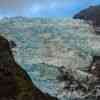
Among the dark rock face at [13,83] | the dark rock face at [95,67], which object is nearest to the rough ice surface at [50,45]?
the dark rock face at [95,67]

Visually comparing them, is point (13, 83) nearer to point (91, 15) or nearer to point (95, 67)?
point (95, 67)

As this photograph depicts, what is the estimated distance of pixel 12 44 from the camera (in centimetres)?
607

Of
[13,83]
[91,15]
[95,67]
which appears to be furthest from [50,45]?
[13,83]

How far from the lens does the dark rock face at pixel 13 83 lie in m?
4.76

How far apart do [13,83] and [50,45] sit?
5.90 ft

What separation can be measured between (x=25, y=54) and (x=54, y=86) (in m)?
0.74

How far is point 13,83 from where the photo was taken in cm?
489

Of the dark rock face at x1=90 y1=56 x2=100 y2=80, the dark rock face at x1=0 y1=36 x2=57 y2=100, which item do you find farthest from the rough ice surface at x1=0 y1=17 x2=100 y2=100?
the dark rock face at x1=0 y1=36 x2=57 y2=100

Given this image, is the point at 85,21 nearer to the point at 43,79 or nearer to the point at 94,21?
the point at 94,21

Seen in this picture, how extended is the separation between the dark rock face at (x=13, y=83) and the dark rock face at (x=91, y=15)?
5.44 ft

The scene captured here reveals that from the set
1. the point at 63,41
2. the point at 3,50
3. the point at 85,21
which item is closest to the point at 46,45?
the point at 63,41

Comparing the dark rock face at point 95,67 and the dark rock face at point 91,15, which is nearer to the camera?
the dark rock face at point 95,67

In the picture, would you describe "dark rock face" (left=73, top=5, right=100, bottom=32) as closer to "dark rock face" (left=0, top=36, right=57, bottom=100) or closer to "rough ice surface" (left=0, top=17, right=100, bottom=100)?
"rough ice surface" (left=0, top=17, right=100, bottom=100)

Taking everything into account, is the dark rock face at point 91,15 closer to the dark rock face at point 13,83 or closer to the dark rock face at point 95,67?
the dark rock face at point 95,67
